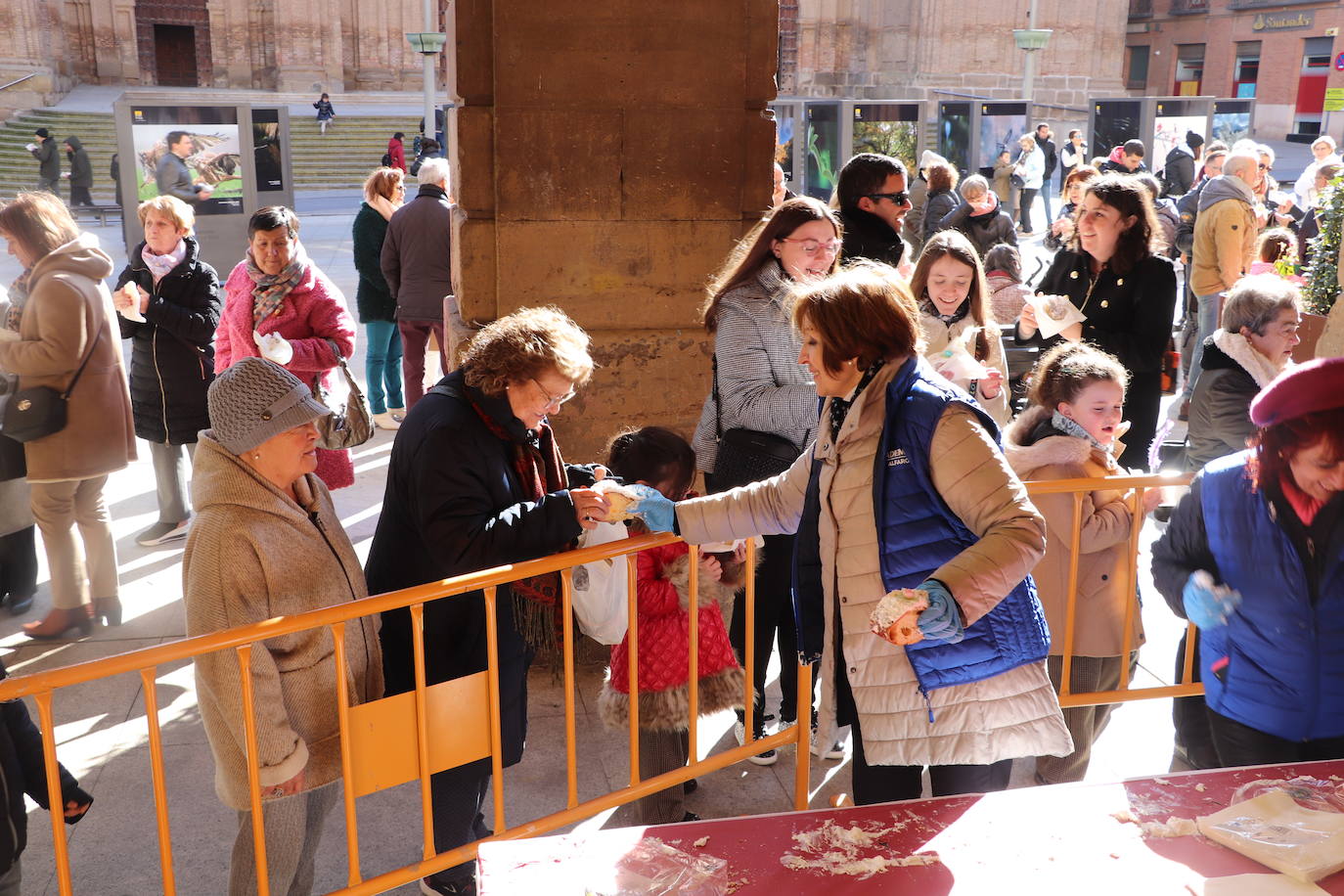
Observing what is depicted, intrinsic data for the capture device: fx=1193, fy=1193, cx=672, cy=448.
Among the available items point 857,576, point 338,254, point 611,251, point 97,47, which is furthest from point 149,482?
point 97,47

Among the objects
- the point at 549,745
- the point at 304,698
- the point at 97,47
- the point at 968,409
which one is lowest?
the point at 549,745

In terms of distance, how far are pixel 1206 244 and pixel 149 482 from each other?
26.4 feet

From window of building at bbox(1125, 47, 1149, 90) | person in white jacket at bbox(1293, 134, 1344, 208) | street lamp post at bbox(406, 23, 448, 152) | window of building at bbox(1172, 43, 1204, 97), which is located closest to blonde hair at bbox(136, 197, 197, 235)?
person in white jacket at bbox(1293, 134, 1344, 208)

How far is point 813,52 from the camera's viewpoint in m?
39.3

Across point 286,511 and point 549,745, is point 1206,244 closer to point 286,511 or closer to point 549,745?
point 549,745

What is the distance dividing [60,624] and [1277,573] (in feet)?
16.8

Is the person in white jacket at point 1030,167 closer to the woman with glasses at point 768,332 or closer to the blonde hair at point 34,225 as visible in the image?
the woman with glasses at point 768,332

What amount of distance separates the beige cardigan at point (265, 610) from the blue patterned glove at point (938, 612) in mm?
1513

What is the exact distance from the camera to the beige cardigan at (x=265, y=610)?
2.91m

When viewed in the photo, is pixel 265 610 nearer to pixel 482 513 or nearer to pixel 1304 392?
pixel 482 513

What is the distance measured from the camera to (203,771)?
4406 mm

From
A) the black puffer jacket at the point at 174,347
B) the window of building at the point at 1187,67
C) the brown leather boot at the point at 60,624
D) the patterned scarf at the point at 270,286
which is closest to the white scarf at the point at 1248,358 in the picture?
the patterned scarf at the point at 270,286

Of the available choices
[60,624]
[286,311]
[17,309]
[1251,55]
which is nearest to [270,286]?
[286,311]

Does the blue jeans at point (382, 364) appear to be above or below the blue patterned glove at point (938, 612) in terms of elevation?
below
